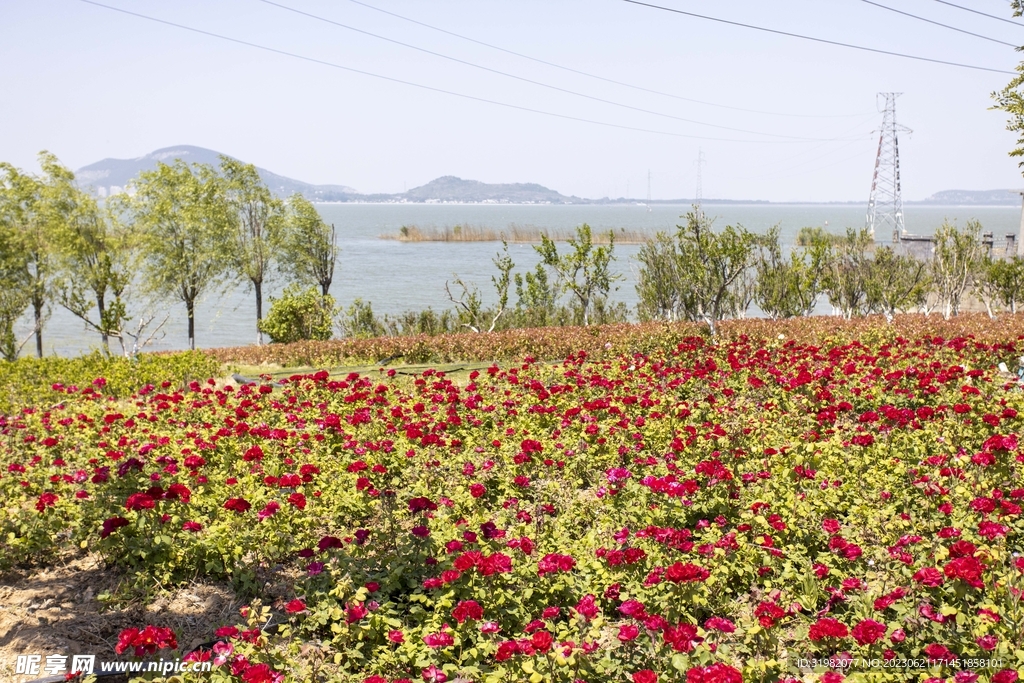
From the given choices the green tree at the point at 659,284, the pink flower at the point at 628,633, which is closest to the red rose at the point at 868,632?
the pink flower at the point at 628,633

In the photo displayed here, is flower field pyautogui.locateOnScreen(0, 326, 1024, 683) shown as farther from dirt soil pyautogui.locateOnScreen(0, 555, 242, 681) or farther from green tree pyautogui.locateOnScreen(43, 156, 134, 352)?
green tree pyautogui.locateOnScreen(43, 156, 134, 352)

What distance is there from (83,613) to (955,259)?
23.6 m

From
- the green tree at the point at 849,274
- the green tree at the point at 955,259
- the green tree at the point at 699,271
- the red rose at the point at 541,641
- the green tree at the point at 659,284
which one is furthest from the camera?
the green tree at the point at 659,284

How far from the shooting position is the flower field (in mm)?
3266

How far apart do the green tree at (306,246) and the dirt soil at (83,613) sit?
36.4m

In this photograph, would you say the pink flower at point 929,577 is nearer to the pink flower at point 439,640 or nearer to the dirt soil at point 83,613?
the pink flower at point 439,640

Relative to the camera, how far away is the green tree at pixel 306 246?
4028cm

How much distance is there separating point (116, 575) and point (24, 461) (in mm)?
2568

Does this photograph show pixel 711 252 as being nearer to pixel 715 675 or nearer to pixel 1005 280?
pixel 1005 280

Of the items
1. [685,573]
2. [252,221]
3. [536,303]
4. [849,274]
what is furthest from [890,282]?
[252,221]

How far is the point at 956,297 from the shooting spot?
72.8ft

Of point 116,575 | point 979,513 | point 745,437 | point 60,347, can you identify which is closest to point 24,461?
point 116,575

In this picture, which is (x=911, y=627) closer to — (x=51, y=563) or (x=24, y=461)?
(x=51, y=563)

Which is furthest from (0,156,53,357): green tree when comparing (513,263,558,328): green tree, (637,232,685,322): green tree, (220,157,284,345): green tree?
(637,232,685,322): green tree
